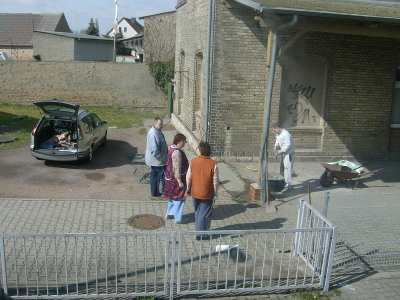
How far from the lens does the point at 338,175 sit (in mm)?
9984

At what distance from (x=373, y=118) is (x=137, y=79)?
489 inches

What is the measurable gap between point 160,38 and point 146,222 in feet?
55.5

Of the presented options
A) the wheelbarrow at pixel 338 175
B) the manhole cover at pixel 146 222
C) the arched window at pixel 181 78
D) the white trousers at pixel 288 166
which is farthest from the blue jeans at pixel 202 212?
the arched window at pixel 181 78

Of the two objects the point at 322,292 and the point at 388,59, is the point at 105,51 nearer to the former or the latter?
the point at 388,59

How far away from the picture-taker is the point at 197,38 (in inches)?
527

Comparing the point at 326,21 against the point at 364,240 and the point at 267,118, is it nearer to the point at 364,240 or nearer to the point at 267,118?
the point at 267,118

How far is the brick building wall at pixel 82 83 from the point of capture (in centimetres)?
2102

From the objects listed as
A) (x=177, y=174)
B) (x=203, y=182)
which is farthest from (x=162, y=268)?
(x=177, y=174)

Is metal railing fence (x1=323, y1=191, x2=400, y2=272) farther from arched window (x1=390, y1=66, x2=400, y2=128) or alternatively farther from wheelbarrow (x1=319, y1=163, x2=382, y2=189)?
arched window (x1=390, y1=66, x2=400, y2=128)

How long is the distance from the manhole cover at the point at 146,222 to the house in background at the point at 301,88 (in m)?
4.26

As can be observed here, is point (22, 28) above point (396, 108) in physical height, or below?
above

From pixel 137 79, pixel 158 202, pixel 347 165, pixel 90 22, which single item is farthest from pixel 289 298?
pixel 90 22

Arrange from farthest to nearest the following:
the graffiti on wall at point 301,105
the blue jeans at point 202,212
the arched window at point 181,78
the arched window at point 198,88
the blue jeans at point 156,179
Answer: the arched window at point 181,78 < the arched window at point 198,88 < the graffiti on wall at point 301,105 < the blue jeans at point 156,179 < the blue jeans at point 202,212

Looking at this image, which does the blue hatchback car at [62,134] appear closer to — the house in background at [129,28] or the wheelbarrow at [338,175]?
the wheelbarrow at [338,175]
